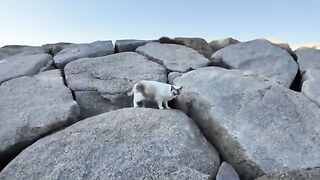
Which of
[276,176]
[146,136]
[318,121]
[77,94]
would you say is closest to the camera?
[276,176]

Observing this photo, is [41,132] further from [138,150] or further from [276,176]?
[276,176]

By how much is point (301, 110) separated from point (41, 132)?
4.07 meters

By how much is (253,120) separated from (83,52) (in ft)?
14.7

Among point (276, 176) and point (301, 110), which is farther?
point (301, 110)

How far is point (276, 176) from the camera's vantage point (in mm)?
5395

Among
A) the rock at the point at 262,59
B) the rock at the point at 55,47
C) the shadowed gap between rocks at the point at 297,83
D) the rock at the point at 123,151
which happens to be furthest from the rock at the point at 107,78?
the shadowed gap between rocks at the point at 297,83

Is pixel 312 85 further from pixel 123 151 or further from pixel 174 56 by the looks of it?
pixel 123 151

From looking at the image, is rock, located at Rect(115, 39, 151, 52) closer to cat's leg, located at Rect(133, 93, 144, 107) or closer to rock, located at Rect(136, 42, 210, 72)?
rock, located at Rect(136, 42, 210, 72)

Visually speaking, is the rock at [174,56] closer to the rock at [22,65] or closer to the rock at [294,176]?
the rock at [22,65]

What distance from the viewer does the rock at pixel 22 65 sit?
27.8 ft

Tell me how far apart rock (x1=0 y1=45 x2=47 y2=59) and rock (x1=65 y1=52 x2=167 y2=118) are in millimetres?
2187

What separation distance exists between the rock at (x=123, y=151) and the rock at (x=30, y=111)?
1.10 feet

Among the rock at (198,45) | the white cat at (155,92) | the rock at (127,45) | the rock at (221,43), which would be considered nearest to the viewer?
the white cat at (155,92)

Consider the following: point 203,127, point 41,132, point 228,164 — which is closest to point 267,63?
point 203,127
